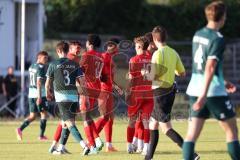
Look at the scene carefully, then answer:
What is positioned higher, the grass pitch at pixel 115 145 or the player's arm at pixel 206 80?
the player's arm at pixel 206 80

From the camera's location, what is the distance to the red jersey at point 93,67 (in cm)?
1622

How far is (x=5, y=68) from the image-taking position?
32.9 metres

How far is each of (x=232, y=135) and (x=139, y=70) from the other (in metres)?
5.39

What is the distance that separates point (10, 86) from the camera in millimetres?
31281

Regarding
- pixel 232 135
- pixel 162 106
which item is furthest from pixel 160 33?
pixel 232 135

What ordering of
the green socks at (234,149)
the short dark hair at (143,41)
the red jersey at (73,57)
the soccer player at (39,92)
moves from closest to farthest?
the green socks at (234,149) → the short dark hair at (143,41) → the red jersey at (73,57) → the soccer player at (39,92)

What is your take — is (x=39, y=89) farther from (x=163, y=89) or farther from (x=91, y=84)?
(x=163, y=89)

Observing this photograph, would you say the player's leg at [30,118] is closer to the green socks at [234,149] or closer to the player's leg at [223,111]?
the green socks at [234,149]

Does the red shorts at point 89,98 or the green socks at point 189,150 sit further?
the red shorts at point 89,98

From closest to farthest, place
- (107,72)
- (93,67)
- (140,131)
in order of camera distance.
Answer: (140,131)
(107,72)
(93,67)

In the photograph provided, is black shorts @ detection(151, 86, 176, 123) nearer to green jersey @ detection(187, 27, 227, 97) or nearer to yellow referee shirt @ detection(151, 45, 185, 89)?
yellow referee shirt @ detection(151, 45, 185, 89)

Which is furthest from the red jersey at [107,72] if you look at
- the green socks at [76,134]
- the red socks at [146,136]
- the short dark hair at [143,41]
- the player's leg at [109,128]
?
the green socks at [76,134]

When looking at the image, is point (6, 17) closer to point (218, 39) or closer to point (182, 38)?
point (182, 38)

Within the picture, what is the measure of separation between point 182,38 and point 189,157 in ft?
115
